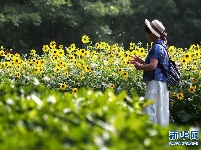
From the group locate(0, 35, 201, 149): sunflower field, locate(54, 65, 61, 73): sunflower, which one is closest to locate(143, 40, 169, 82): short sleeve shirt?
locate(0, 35, 201, 149): sunflower field

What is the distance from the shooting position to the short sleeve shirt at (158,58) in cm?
491

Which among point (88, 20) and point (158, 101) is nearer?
point (158, 101)

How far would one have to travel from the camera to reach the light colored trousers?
5.07 meters

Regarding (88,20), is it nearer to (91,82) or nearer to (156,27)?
(91,82)

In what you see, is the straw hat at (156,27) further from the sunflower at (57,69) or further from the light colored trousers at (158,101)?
the sunflower at (57,69)

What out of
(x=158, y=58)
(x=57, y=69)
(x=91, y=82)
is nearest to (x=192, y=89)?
(x=91, y=82)

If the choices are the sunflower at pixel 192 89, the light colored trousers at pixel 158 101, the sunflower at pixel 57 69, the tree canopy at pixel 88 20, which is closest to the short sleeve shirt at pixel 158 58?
the light colored trousers at pixel 158 101

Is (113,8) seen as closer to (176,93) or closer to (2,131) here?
(176,93)

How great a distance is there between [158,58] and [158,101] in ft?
1.58

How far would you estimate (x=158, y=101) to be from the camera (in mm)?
5184

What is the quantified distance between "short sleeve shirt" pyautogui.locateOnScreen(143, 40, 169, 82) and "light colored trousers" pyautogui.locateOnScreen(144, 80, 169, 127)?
0.05 metres

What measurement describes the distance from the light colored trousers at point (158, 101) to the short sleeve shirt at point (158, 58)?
5 centimetres

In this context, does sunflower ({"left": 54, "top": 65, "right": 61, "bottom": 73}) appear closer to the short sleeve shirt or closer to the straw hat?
the short sleeve shirt

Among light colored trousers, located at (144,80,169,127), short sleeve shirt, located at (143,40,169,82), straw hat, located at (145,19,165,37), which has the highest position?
straw hat, located at (145,19,165,37)
